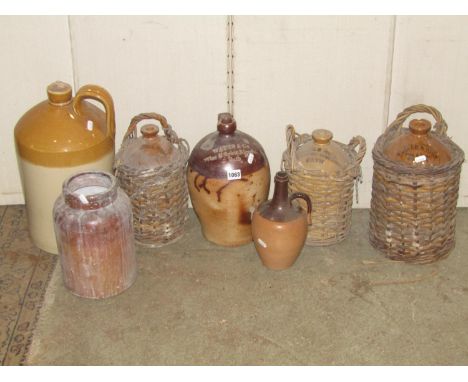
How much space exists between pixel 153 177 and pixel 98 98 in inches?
16.4

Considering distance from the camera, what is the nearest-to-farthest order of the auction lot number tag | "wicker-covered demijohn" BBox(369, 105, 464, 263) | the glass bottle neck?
the glass bottle neck
"wicker-covered demijohn" BBox(369, 105, 464, 263)
the auction lot number tag

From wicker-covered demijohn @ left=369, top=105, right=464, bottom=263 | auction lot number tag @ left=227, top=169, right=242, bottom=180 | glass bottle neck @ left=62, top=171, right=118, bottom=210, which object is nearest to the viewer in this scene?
glass bottle neck @ left=62, top=171, right=118, bottom=210

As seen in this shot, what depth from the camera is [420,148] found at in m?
3.12

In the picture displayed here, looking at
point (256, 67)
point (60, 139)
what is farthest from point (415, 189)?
point (60, 139)

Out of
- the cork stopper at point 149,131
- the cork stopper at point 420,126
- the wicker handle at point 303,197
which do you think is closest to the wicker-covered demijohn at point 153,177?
the cork stopper at point 149,131

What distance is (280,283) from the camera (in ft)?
10.4

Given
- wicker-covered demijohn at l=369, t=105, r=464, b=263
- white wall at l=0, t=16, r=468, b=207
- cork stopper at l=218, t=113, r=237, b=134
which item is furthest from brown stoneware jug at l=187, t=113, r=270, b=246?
wicker-covered demijohn at l=369, t=105, r=464, b=263

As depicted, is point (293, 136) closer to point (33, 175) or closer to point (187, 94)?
point (187, 94)

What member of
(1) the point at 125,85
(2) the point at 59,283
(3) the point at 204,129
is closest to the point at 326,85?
(3) the point at 204,129

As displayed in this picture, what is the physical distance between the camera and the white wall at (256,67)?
10.8 ft

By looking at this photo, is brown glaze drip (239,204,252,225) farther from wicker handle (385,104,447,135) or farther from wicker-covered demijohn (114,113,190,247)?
wicker handle (385,104,447,135)

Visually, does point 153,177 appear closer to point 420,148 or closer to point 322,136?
point 322,136

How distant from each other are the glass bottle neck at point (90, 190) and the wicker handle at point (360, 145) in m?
1.08

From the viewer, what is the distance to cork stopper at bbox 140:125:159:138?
325 cm
